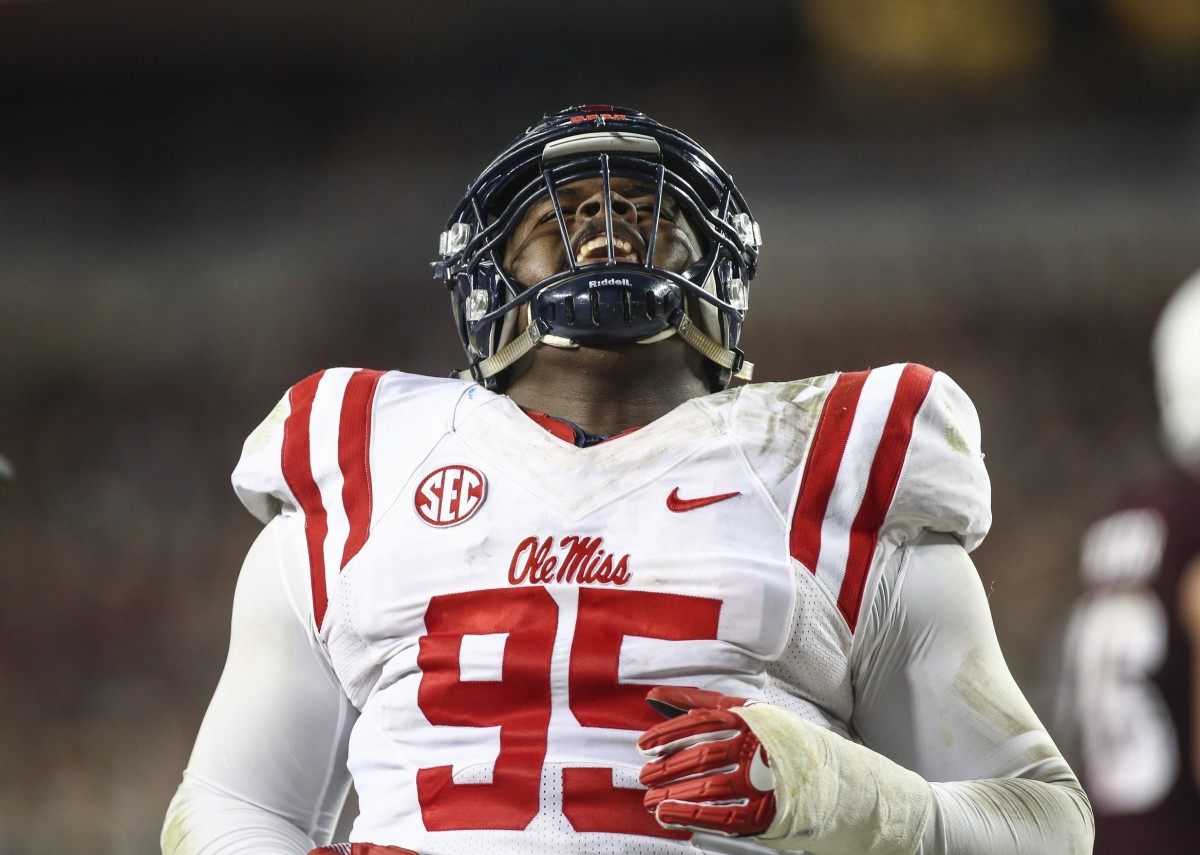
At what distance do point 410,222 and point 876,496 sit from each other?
3.53 meters

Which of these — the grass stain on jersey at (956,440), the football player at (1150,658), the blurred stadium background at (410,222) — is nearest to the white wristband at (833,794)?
the grass stain on jersey at (956,440)

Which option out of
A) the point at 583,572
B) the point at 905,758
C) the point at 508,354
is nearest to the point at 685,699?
the point at 583,572

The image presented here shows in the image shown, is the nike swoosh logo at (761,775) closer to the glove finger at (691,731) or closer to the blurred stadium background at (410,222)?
the glove finger at (691,731)

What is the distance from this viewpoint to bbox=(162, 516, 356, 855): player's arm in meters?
1.39

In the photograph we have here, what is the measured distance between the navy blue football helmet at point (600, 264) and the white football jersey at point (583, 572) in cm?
11

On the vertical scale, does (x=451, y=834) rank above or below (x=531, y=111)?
below

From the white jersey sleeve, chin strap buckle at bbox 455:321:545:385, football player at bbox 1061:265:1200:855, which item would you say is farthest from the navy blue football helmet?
football player at bbox 1061:265:1200:855

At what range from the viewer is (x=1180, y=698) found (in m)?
1.92

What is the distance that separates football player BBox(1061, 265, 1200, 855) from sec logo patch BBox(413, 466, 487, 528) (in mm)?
1007

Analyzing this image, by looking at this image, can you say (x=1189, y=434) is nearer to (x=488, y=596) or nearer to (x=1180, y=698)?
(x=1180, y=698)

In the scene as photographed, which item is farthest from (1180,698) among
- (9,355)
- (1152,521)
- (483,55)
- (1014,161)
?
(9,355)

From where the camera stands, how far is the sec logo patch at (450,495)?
1350 millimetres

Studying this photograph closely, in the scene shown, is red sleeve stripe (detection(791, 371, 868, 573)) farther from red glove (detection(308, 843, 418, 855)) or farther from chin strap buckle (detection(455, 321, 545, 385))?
red glove (detection(308, 843, 418, 855))

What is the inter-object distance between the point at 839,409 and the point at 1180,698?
0.86 metres
